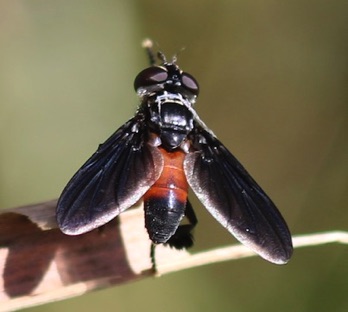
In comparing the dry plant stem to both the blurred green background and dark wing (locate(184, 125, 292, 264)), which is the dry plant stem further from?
the blurred green background

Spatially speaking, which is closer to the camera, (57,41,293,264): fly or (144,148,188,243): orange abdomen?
(57,41,293,264): fly

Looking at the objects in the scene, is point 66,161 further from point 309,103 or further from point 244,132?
point 309,103

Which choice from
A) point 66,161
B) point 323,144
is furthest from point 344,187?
point 66,161

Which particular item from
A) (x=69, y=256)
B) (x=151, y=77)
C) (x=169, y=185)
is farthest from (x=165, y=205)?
(x=151, y=77)

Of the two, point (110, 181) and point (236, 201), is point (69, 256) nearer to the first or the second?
point (110, 181)

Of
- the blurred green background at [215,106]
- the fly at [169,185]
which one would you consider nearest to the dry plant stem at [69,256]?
the fly at [169,185]

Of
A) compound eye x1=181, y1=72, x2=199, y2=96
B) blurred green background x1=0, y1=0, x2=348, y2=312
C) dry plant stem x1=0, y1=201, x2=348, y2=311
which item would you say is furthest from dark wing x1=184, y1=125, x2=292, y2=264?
blurred green background x1=0, y1=0, x2=348, y2=312

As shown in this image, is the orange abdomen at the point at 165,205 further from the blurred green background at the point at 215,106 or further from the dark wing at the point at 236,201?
the blurred green background at the point at 215,106
